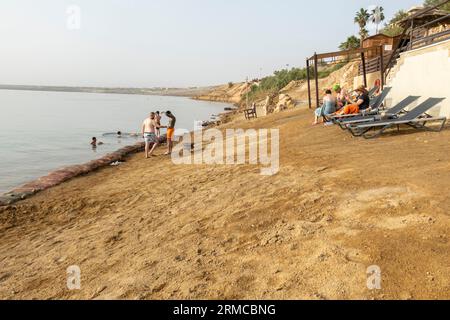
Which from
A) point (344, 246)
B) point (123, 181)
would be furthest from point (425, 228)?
point (123, 181)

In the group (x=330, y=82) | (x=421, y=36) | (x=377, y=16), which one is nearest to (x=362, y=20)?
(x=377, y=16)

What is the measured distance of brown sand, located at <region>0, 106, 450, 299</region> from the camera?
329 centimetres

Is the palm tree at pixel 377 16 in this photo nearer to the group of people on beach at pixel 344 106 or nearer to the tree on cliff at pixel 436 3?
the tree on cliff at pixel 436 3

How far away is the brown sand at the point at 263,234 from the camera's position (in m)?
3.29

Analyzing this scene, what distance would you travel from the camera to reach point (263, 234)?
14.4ft

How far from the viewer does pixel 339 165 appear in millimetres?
6848

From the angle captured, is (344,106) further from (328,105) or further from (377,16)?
(377,16)

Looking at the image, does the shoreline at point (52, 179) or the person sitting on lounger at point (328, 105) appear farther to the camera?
the person sitting on lounger at point (328, 105)

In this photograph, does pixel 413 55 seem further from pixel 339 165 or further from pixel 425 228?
pixel 425 228
